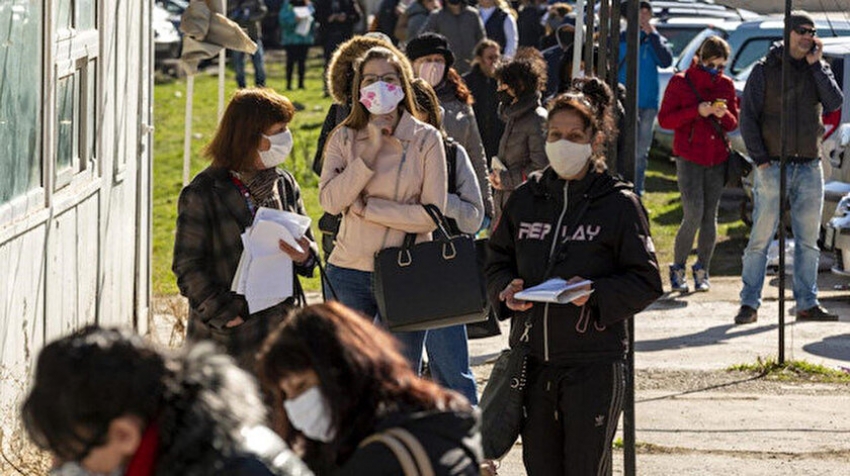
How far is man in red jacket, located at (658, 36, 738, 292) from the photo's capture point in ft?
42.1

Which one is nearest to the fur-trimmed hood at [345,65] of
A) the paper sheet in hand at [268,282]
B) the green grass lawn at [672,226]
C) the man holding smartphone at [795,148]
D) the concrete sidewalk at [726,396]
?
the paper sheet in hand at [268,282]

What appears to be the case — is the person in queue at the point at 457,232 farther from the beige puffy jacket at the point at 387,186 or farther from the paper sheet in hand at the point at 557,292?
the paper sheet in hand at the point at 557,292

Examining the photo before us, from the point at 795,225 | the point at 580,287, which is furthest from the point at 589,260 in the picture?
the point at 795,225

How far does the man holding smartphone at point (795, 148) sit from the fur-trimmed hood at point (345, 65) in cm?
398

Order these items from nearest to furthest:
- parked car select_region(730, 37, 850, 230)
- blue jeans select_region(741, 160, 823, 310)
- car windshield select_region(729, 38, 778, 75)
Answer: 1. blue jeans select_region(741, 160, 823, 310)
2. parked car select_region(730, 37, 850, 230)
3. car windshield select_region(729, 38, 778, 75)

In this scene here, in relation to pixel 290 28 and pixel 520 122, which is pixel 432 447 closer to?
pixel 520 122

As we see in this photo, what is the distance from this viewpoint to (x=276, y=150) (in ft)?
21.8

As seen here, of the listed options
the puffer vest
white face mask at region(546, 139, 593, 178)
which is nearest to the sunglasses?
the puffer vest

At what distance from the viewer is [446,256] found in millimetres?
7230

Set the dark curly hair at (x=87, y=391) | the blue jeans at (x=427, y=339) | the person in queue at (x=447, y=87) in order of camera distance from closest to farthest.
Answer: the dark curly hair at (x=87, y=391) < the blue jeans at (x=427, y=339) < the person in queue at (x=447, y=87)

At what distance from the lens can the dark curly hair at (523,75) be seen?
421 inches

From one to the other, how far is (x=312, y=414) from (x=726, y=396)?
6504mm

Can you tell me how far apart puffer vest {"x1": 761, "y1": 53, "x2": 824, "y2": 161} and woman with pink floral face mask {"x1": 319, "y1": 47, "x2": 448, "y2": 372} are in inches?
186

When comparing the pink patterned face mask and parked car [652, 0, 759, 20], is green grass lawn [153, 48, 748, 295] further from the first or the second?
the pink patterned face mask
